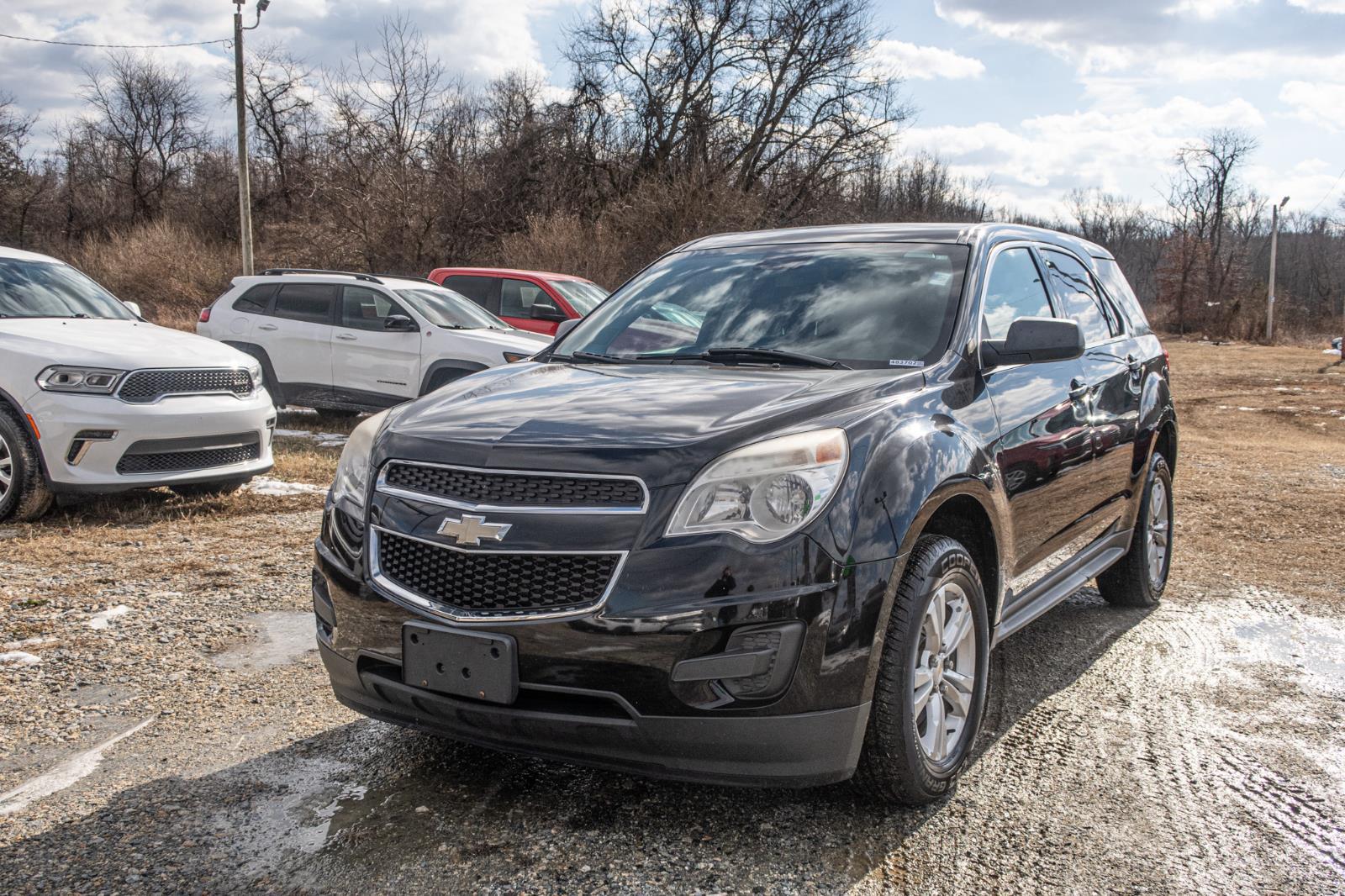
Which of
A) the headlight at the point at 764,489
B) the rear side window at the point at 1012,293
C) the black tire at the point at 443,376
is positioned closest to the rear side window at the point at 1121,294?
the rear side window at the point at 1012,293

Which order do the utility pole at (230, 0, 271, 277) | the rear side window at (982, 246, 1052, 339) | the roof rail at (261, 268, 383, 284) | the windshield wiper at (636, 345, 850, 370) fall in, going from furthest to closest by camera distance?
the utility pole at (230, 0, 271, 277) < the roof rail at (261, 268, 383, 284) < the rear side window at (982, 246, 1052, 339) < the windshield wiper at (636, 345, 850, 370)

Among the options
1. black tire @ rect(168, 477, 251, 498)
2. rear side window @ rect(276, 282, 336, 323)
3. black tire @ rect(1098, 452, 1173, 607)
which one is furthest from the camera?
rear side window @ rect(276, 282, 336, 323)

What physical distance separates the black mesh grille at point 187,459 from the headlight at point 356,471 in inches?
159

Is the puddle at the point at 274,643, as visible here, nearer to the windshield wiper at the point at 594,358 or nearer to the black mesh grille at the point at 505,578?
the windshield wiper at the point at 594,358

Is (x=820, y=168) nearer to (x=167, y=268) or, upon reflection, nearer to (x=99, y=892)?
(x=167, y=268)

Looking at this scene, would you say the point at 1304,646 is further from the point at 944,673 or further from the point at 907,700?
the point at 907,700

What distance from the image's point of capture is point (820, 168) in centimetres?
3478

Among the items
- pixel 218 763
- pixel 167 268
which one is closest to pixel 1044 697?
pixel 218 763

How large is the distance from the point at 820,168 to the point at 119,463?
30.7 meters

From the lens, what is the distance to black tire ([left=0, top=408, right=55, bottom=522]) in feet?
21.3

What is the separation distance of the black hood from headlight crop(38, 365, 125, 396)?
4.14m

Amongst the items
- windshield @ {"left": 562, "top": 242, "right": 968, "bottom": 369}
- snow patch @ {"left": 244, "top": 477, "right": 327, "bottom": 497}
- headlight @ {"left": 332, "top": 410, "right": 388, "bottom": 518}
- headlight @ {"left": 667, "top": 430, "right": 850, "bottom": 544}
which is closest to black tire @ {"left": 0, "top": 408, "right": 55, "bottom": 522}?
snow patch @ {"left": 244, "top": 477, "right": 327, "bottom": 497}

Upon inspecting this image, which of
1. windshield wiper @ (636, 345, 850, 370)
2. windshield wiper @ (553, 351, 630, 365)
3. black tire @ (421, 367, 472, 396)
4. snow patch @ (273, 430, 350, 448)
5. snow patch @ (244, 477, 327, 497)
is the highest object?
windshield wiper @ (636, 345, 850, 370)

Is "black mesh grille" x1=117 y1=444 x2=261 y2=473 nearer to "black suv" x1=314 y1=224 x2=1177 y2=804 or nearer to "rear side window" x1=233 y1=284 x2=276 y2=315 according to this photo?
"black suv" x1=314 y1=224 x2=1177 y2=804
